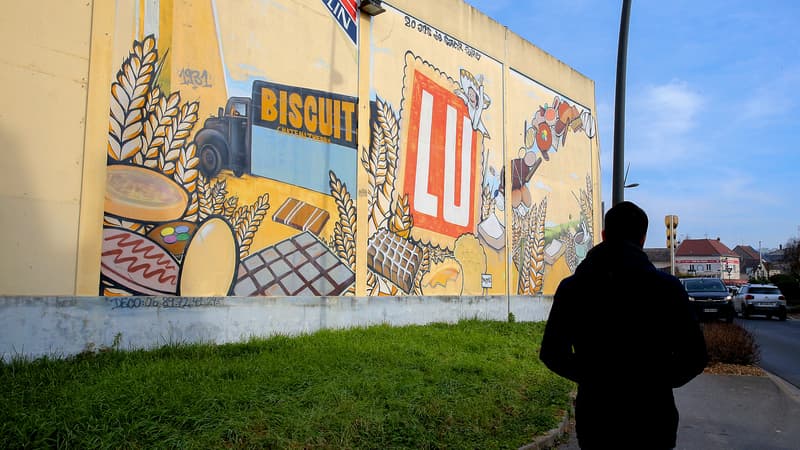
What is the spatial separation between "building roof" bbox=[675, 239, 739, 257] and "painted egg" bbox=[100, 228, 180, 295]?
104 metres

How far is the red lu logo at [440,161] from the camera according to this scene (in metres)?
12.5

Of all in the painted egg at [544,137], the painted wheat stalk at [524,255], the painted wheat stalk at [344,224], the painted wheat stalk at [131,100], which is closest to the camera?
the painted wheat stalk at [131,100]

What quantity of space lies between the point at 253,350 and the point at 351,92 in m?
A: 5.31

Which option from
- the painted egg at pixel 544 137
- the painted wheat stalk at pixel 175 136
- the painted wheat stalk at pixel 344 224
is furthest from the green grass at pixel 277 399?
the painted egg at pixel 544 137

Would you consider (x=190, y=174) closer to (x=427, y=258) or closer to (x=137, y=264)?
(x=137, y=264)

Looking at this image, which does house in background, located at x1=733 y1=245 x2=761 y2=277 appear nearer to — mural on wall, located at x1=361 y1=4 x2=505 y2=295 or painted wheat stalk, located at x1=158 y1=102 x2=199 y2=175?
mural on wall, located at x1=361 y1=4 x2=505 y2=295

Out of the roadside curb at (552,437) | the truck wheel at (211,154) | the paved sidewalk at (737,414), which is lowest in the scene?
the paved sidewalk at (737,414)

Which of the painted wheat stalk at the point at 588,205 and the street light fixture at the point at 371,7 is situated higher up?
the street light fixture at the point at 371,7

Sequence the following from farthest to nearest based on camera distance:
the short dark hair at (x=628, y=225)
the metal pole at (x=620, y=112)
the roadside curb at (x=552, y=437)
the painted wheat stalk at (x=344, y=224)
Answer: the painted wheat stalk at (x=344, y=224) < the metal pole at (x=620, y=112) < the roadside curb at (x=552, y=437) < the short dark hair at (x=628, y=225)

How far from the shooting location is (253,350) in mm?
7773

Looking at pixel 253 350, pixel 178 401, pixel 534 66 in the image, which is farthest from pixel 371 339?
pixel 534 66

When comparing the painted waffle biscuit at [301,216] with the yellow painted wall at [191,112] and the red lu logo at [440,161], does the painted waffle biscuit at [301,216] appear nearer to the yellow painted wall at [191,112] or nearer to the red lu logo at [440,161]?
the yellow painted wall at [191,112]

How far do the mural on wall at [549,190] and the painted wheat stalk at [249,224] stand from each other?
7615 millimetres

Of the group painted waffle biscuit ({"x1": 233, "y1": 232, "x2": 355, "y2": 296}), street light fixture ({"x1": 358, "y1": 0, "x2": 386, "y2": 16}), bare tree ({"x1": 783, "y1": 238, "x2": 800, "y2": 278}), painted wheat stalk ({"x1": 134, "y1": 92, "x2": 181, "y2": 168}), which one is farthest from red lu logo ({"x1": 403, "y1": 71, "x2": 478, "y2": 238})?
bare tree ({"x1": 783, "y1": 238, "x2": 800, "y2": 278})
